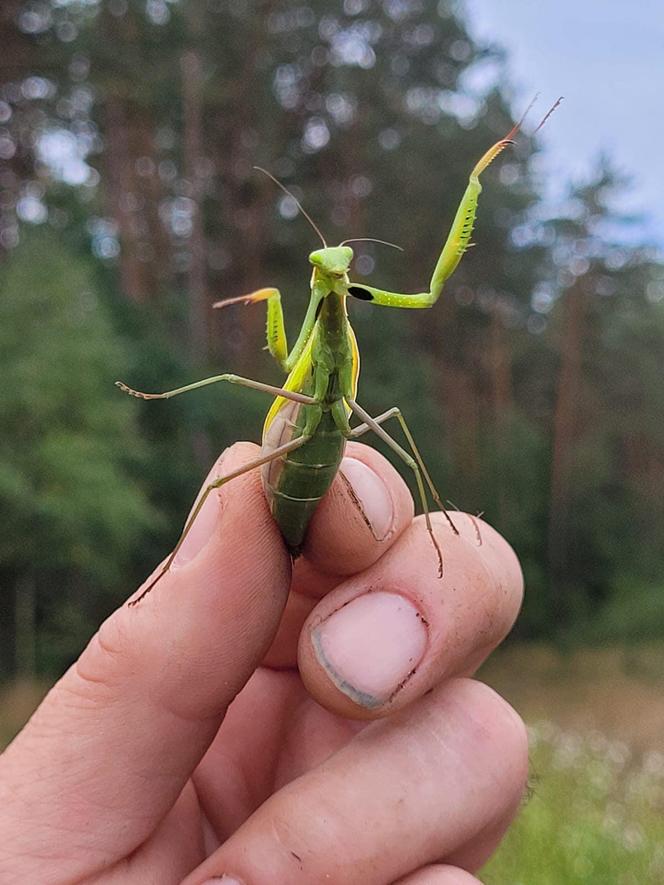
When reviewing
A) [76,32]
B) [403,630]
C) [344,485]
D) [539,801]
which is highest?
[76,32]

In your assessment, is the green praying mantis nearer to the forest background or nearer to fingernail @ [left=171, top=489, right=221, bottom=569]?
fingernail @ [left=171, top=489, right=221, bottom=569]

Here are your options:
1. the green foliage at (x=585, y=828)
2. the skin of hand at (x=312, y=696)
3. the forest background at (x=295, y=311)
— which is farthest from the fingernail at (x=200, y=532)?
the forest background at (x=295, y=311)

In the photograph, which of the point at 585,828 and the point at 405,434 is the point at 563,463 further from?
the point at 405,434

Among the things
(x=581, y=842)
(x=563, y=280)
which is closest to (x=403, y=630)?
(x=581, y=842)

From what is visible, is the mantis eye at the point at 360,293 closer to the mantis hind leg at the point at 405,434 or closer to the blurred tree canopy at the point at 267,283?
the mantis hind leg at the point at 405,434

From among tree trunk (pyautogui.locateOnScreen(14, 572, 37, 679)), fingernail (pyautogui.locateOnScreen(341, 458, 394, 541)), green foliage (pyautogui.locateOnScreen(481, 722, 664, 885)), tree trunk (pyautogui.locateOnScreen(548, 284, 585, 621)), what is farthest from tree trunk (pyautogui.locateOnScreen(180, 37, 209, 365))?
fingernail (pyautogui.locateOnScreen(341, 458, 394, 541))

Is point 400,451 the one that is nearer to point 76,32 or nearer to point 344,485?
point 344,485
